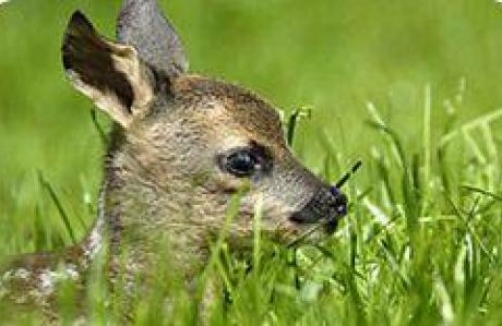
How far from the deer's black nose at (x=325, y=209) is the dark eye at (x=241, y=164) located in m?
0.21

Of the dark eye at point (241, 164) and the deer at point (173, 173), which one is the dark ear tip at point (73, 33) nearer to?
the deer at point (173, 173)

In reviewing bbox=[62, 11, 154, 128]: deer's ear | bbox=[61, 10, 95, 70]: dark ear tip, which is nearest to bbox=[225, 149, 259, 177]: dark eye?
bbox=[62, 11, 154, 128]: deer's ear

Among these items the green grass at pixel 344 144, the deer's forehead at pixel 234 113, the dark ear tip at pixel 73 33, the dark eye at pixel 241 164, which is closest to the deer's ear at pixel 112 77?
the dark ear tip at pixel 73 33

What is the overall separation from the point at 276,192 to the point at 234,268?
31cm

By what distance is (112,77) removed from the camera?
6.73 metres

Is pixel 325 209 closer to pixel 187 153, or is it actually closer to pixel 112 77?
pixel 187 153

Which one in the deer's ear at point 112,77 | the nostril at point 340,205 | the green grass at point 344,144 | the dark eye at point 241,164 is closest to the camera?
the green grass at point 344,144

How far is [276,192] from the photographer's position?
6551mm

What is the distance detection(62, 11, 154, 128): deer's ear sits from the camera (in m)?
6.70

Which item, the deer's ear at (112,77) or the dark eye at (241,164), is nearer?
the dark eye at (241,164)

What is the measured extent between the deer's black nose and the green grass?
95 mm

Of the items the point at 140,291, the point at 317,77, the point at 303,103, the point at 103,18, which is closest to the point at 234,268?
the point at 140,291

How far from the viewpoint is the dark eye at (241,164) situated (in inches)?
259

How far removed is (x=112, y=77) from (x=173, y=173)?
1.25 feet
